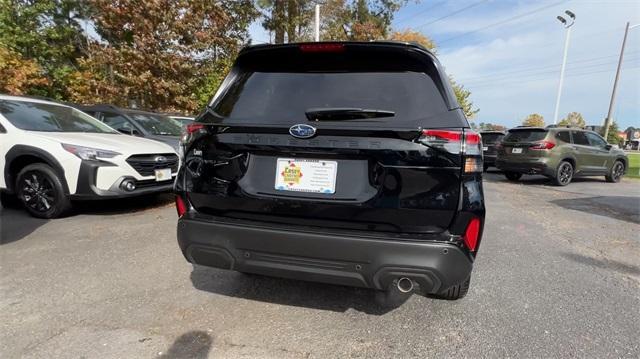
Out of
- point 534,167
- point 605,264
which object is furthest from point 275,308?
point 534,167

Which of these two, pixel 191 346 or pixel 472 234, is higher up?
pixel 472 234

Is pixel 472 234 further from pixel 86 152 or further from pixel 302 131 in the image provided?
pixel 86 152

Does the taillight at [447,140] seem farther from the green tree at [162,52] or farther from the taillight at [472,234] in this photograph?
the green tree at [162,52]

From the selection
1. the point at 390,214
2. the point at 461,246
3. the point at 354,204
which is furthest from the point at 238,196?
the point at 461,246

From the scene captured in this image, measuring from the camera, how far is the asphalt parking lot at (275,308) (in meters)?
2.43

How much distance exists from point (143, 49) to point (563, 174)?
13331 millimetres

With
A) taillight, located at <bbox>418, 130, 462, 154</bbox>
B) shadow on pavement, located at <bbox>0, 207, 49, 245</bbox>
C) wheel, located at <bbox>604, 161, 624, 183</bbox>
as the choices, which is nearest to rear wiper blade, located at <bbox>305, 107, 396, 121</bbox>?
taillight, located at <bbox>418, 130, 462, 154</bbox>

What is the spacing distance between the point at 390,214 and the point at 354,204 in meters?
0.21

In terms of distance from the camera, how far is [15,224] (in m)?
4.95

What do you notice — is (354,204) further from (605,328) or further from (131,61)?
(131,61)

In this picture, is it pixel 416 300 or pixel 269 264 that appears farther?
pixel 416 300

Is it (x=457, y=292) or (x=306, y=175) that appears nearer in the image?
(x=306, y=175)

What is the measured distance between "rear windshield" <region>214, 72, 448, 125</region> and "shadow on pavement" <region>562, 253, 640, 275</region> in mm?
3094

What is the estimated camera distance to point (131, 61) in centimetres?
1302
